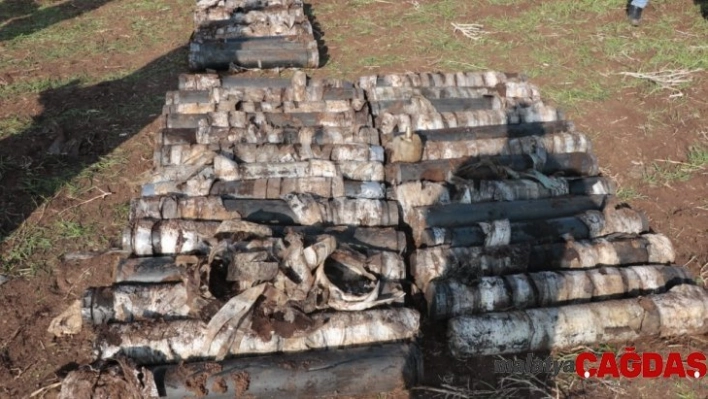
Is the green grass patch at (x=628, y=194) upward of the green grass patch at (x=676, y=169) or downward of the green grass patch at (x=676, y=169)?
downward

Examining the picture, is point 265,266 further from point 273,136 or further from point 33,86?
point 33,86

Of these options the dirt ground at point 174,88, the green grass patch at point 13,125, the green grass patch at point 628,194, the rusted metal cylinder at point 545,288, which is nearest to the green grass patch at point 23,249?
the dirt ground at point 174,88

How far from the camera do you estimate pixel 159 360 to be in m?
5.45

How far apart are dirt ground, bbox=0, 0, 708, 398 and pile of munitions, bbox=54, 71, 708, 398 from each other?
0.52m

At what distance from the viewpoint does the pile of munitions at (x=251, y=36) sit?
35.7 feet

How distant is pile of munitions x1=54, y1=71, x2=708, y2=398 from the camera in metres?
5.46

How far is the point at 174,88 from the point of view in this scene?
10.7 metres

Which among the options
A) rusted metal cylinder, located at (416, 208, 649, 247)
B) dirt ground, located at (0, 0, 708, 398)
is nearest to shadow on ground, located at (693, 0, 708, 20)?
dirt ground, located at (0, 0, 708, 398)

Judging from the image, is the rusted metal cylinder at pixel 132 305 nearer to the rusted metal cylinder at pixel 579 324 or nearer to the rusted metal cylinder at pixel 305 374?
the rusted metal cylinder at pixel 305 374

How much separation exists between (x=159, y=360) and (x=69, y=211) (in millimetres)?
3313

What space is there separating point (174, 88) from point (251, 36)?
6.49ft

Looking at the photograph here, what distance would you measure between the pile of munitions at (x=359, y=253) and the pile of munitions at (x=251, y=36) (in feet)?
7.63

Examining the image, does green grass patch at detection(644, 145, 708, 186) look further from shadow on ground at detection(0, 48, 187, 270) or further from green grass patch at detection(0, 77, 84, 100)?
green grass patch at detection(0, 77, 84, 100)

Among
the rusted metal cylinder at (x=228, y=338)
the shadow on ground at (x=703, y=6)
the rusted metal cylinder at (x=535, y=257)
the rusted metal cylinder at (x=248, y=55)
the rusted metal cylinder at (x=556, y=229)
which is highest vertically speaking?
the shadow on ground at (x=703, y=6)
